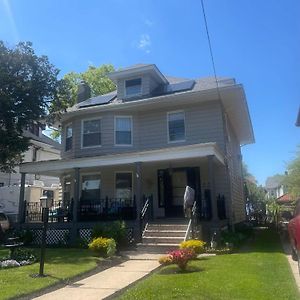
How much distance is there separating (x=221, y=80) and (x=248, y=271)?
12.0 meters

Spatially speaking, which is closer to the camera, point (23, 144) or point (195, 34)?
point (195, 34)

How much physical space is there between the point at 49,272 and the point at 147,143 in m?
10.6

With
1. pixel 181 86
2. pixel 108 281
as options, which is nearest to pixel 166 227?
pixel 108 281

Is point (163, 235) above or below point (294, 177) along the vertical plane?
below

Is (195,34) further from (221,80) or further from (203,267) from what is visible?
(221,80)

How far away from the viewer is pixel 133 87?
20797mm

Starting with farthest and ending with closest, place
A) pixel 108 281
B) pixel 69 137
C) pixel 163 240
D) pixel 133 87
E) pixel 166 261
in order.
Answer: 1. pixel 69 137
2. pixel 133 87
3. pixel 163 240
4. pixel 166 261
5. pixel 108 281

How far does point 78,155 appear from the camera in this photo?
20250 millimetres

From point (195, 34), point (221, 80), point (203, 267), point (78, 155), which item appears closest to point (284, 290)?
point (203, 267)

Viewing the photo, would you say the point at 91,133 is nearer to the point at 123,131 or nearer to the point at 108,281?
the point at 123,131

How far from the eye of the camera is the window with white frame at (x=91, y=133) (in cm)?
2014

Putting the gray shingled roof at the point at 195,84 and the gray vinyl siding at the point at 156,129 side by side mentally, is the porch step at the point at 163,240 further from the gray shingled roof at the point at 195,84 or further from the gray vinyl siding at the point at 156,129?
the gray shingled roof at the point at 195,84

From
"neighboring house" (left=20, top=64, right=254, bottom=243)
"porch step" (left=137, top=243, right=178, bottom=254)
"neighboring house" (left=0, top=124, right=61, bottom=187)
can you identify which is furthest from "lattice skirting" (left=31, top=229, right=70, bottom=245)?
"neighboring house" (left=0, top=124, right=61, bottom=187)

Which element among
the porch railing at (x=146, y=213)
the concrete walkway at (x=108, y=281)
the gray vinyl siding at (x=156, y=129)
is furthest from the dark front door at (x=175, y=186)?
the concrete walkway at (x=108, y=281)
